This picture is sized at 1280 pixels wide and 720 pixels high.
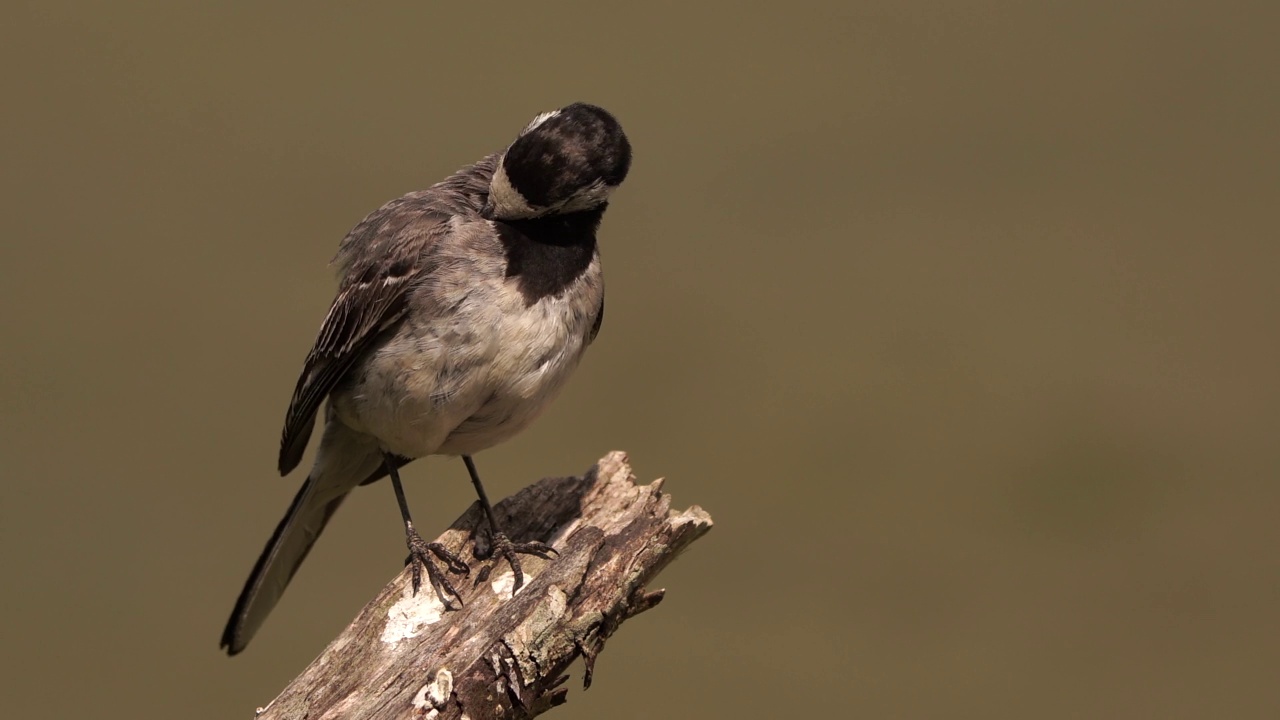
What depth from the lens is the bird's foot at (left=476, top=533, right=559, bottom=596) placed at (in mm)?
3670

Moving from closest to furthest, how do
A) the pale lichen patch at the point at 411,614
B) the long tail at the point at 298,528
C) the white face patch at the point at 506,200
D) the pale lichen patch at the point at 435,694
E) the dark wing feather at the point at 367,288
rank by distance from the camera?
1. the pale lichen patch at the point at 435,694
2. the pale lichen patch at the point at 411,614
3. the white face patch at the point at 506,200
4. the dark wing feather at the point at 367,288
5. the long tail at the point at 298,528

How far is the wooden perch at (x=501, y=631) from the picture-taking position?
287 cm

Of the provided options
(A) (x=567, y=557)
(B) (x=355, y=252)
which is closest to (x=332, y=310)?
(B) (x=355, y=252)

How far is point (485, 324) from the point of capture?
350 cm

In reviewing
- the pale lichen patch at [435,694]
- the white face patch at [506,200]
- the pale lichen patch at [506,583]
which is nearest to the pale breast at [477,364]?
the white face patch at [506,200]

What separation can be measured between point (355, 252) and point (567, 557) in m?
1.32

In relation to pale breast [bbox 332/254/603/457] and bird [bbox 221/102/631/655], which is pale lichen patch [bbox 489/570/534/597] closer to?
Result: bird [bbox 221/102/631/655]

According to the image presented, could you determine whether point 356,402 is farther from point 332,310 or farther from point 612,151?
point 612,151

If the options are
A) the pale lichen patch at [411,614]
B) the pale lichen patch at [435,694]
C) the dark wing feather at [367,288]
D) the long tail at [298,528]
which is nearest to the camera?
the pale lichen patch at [435,694]

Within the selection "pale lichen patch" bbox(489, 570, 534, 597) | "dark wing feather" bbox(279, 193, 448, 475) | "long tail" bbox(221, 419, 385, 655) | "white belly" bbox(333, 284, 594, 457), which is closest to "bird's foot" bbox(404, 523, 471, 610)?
"pale lichen patch" bbox(489, 570, 534, 597)

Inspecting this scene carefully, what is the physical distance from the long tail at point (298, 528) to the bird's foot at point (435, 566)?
40 centimetres

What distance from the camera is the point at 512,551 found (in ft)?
12.2

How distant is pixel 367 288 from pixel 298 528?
92cm

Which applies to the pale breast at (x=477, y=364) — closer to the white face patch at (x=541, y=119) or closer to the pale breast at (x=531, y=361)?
the pale breast at (x=531, y=361)
